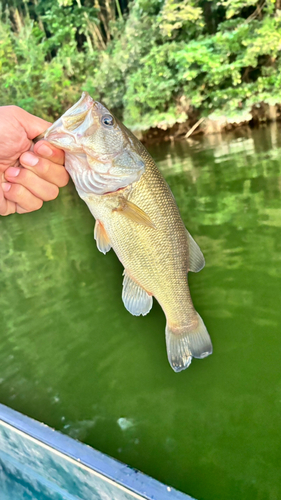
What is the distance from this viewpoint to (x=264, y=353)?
2965 millimetres

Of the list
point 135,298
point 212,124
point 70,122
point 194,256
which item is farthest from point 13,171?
point 212,124

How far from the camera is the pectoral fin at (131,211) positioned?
5.15ft

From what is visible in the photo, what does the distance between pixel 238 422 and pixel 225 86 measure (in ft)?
45.8

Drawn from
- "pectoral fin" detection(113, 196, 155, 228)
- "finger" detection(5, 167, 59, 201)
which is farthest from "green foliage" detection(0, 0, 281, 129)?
"pectoral fin" detection(113, 196, 155, 228)

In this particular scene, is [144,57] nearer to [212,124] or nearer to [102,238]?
→ [212,124]

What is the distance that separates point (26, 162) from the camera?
1889 millimetres

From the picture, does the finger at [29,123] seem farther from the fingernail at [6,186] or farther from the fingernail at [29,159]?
the fingernail at [6,186]

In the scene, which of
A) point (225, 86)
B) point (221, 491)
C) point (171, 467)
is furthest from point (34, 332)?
point (225, 86)

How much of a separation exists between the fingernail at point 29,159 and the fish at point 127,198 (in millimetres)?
254

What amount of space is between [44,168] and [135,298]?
718 millimetres

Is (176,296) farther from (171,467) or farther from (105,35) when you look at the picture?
(105,35)

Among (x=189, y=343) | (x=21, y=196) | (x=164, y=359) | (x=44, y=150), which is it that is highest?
(x=44, y=150)

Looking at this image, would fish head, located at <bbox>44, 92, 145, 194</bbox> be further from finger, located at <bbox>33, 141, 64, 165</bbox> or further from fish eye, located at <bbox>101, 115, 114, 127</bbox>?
finger, located at <bbox>33, 141, 64, 165</bbox>

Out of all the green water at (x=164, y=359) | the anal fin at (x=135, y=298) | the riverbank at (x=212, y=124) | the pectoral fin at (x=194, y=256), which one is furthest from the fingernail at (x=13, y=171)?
the riverbank at (x=212, y=124)
